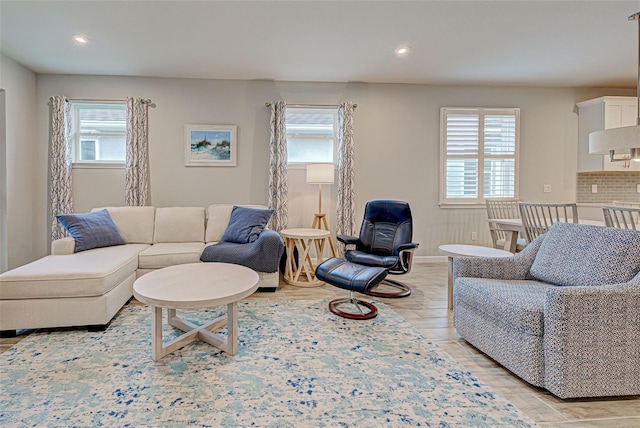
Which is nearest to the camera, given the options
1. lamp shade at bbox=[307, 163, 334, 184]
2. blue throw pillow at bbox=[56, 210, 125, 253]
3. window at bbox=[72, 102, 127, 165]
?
blue throw pillow at bbox=[56, 210, 125, 253]

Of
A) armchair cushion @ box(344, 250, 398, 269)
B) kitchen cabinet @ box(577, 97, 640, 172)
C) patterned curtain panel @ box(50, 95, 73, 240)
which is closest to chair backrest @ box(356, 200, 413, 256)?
armchair cushion @ box(344, 250, 398, 269)

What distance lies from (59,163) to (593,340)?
220 inches

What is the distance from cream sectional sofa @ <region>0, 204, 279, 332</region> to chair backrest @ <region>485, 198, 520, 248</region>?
2.78m

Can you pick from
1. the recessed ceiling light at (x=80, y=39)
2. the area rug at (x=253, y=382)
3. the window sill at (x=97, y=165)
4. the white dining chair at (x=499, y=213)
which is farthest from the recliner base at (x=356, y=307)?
the recessed ceiling light at (x=80, y=39)

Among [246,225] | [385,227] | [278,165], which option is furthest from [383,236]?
[278,165]

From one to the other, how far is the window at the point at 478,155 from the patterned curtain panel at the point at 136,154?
13.9 ft

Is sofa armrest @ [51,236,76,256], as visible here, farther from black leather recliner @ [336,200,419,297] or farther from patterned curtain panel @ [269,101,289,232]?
black leather recliner @ [336,200,419,297]

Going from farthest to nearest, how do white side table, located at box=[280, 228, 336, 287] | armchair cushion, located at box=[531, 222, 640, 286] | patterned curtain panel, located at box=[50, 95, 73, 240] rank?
patterned curtain panel, located at box=[50, 95, 73, 240] → white side table, located at box=[280, 228, 336, 287] → armchair cushion, located at box=[531, 222, 640, 286]

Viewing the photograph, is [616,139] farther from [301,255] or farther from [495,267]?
[301,255]

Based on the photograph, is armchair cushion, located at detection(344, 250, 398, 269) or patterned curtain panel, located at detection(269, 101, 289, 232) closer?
armchair cushion, located at detection(344, 250, 398, 269)

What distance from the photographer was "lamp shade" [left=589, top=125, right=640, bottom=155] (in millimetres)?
1788

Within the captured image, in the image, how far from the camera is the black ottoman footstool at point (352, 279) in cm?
263

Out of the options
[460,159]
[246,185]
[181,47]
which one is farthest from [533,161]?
[181,47]

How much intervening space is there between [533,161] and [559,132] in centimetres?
60
